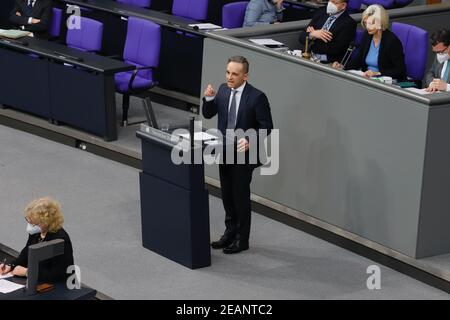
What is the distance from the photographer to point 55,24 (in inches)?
527

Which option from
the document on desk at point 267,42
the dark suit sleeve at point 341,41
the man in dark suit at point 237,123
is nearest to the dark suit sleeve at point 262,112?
the man in dark suit at point 237,123

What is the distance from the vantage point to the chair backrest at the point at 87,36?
12.6 metres

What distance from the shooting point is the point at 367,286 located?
28.8 ft

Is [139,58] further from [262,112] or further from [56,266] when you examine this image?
[56,266]

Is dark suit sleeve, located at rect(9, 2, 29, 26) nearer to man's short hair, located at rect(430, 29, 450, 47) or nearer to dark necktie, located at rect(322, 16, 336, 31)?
dark necktie, located at rect(322, 16, 336, 31)

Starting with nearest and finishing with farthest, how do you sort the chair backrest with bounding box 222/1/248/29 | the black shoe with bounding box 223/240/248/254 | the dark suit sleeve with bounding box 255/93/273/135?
1. the dark suit sleeve with bounding box 255/93/273/135
2. the black shoe with bounding box 223/240/248/254
3. the chair backrest with bounding box 222/1/248/29

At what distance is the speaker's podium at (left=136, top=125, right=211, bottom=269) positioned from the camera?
885 cm

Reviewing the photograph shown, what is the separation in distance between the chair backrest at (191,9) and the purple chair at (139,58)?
123 centimetres

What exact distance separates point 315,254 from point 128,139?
3.04 metres

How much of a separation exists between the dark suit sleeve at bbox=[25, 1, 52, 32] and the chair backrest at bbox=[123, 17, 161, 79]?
1189 mm

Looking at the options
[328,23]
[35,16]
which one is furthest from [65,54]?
[328,23]

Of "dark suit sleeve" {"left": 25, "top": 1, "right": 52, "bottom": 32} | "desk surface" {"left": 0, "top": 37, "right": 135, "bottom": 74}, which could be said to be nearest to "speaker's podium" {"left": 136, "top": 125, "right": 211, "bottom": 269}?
"desk surface" {"left": 0, "top": 37, "right": 135, "bottom": 74}

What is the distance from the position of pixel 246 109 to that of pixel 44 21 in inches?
191
